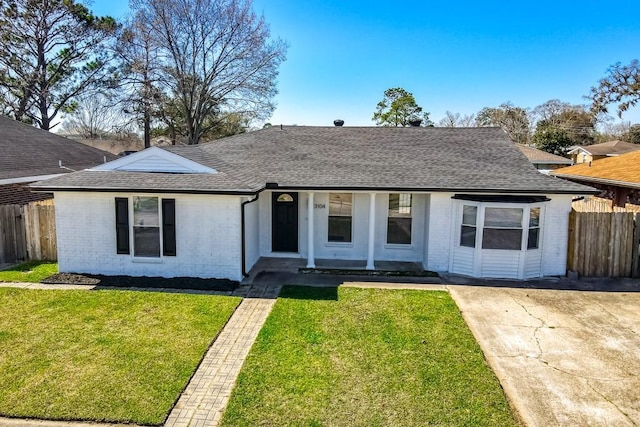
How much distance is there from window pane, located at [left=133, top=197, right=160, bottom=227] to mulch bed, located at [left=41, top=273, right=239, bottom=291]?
1438 millimetres

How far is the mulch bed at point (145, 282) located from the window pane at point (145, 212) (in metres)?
1.44

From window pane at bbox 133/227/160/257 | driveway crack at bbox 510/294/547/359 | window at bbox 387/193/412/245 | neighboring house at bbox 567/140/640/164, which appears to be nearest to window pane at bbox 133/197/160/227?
window pane at bbox 133/227/160/257

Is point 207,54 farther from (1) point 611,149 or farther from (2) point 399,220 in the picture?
(1) point 611,149

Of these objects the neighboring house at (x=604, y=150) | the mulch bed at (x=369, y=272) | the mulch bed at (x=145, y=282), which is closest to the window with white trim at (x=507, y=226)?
the mulch bed at (x=369, y=272)

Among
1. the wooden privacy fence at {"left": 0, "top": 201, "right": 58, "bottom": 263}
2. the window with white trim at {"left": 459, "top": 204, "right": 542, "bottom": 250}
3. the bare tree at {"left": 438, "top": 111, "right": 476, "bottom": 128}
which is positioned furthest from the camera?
the bare tree at {"left": 438, "top": 111, "right": 476, "bottom": 128}

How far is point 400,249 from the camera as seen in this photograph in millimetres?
12609

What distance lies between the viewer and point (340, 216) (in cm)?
1268

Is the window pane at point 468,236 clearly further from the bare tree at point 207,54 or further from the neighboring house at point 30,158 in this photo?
the bare tree at point 207,54

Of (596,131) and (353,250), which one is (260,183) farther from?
(596,131)

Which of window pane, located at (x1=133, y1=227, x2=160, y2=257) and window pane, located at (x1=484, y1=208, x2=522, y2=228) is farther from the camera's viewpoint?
window pane, located at (x1=484, y1=208, x2=522, y2=228)

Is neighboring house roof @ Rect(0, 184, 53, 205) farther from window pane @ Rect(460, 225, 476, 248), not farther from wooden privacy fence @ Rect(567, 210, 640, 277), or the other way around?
wooden privacy fence @ Rect(567, 210, 640, 277)

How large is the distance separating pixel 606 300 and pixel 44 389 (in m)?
11.0

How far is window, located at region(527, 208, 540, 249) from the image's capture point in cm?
1094

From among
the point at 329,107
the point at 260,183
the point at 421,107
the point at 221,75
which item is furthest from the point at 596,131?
the point at 260,183
